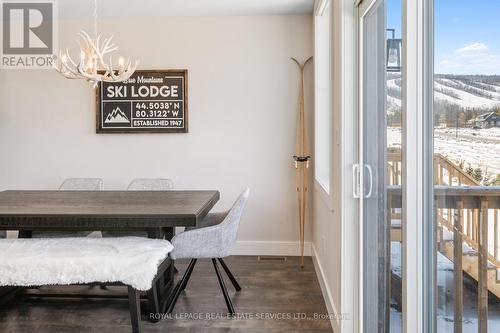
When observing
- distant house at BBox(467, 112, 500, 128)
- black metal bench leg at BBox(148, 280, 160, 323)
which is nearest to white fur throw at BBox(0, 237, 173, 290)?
black metal bench leg at BBox(148, 280, 160, 323)

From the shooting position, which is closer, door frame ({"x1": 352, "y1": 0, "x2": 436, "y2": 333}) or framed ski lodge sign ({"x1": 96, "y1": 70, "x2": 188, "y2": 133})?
door frame ({"x1": 352, "y1": 0, "x2": 436, "y2": 333})

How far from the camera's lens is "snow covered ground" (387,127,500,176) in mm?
1012

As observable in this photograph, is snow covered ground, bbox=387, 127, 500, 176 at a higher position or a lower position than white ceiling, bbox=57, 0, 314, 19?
lower

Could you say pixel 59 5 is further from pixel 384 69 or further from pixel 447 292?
pixel 447 292

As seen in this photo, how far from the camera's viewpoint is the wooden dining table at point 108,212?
2625 millimetres

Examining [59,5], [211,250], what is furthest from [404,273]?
[59,5]

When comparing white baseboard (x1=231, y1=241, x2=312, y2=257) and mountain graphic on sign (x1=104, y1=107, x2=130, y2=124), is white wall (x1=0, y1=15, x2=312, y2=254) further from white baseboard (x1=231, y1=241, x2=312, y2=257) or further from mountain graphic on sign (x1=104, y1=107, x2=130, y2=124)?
mountain graphic on sign (x1=104, y1=107, x2=130, y2=124)

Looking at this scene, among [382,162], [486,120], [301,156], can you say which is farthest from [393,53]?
[301,156]

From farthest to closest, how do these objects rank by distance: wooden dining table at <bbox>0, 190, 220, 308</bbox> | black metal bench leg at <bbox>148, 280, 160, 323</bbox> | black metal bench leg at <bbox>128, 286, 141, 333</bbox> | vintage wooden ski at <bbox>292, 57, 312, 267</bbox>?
vintage wooden ski at <bbox>292, 57, 312, 267</bbox>
black metal bench leg at <bbox>148, 280, 160, 323</bbox>
wooden dining table at <bbox>0, 190, 220, 308</bbox>
black metal bench leg at <bbox>128, 286, 141, 333</bbox>

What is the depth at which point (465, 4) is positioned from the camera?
1.15 meters

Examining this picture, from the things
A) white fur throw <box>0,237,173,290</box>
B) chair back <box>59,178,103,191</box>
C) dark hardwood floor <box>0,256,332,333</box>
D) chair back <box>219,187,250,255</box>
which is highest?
chair back <box>59,178,103,191</box>

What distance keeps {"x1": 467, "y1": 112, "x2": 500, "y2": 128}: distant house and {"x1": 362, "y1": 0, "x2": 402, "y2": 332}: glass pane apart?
522 millimetres

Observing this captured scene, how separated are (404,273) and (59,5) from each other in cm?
398

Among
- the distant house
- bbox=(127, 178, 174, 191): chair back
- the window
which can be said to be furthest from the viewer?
bbox=(127, 178, 174, 191): chair back
